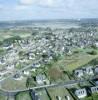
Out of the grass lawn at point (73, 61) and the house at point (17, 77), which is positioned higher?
the grass lawn at point (73, 61)

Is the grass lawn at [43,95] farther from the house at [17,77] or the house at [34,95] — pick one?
the house at [17,77]

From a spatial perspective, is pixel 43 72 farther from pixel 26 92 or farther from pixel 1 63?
pixel 1 63

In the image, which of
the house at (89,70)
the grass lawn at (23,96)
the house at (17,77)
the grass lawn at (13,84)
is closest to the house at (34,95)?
the grass lawn at (23,96)

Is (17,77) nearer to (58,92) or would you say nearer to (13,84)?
(13,84)

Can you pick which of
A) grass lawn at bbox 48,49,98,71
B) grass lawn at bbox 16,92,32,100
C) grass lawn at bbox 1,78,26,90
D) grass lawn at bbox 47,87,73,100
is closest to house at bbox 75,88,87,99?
grass lawn at bbox 47,87,73,100

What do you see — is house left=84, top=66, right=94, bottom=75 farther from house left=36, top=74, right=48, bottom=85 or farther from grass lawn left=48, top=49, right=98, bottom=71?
house left=36, top=74, right=48, bottom=85

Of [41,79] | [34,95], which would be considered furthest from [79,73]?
[34,95]

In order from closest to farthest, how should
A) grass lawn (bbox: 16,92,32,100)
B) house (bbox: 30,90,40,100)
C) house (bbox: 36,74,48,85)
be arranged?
house (bbox: 30,90,40,100) < grass lawn (bbox: 16,92,32,100) < house (bbox: 36,74,48,85)

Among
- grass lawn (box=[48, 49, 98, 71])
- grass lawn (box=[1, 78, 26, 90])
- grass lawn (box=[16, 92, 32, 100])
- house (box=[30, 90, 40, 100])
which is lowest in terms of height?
grass lawn (box=[1, 78, 26, 90])

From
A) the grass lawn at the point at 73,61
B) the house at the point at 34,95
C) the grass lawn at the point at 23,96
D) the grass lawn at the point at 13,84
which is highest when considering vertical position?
the house at the point at 34,95

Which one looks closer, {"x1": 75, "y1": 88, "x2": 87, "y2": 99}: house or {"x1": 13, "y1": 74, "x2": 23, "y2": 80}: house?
{"x1": 75, "y1": 88, "x2": 87, "y2": 99}: house

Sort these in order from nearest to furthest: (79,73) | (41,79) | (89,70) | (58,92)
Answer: (58,92) < (41,79) < (79,73) < (89,70)
